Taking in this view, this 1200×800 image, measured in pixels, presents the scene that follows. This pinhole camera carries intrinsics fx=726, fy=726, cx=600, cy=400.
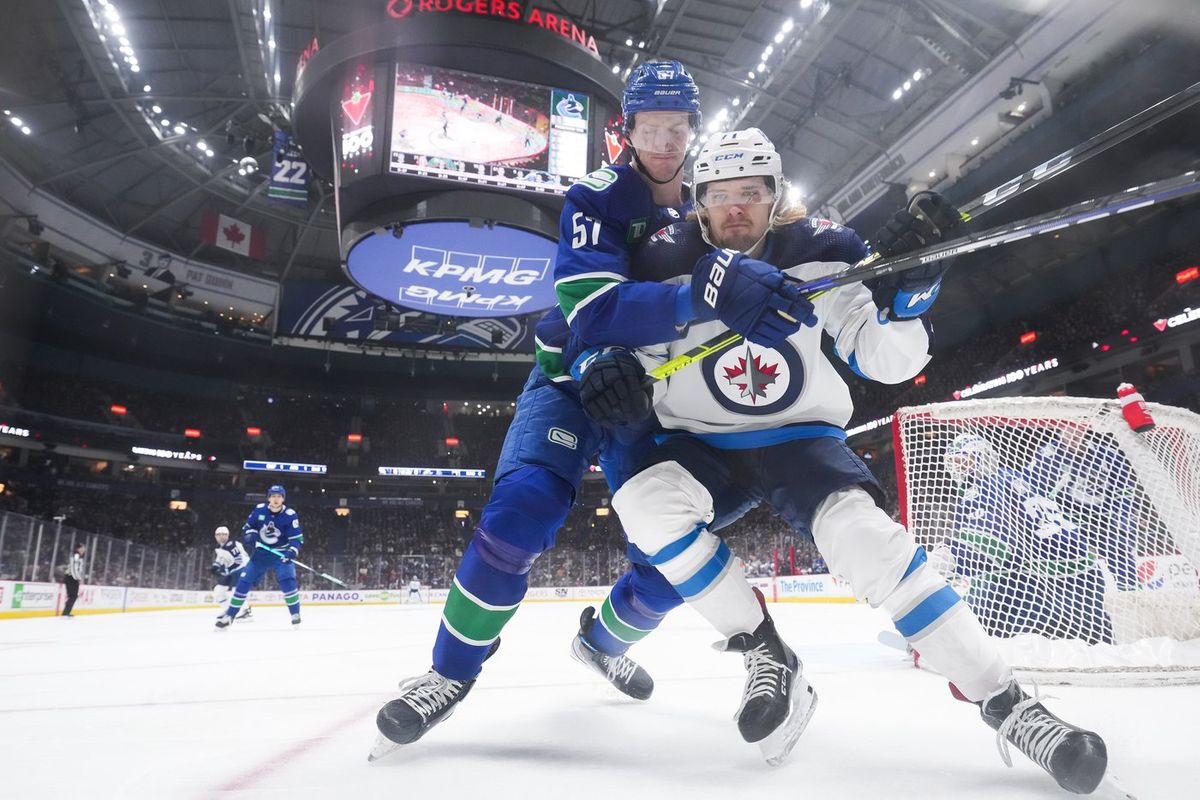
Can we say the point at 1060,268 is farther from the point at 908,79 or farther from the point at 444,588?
the point at 444,588

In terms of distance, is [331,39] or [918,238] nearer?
[918,238]

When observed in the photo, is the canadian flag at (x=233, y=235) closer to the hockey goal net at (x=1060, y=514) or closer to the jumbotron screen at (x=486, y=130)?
the jumbotron screen at (x=486, y=130)

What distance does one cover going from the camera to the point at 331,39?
41.8 feet

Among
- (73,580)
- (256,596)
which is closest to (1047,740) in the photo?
(73,580)

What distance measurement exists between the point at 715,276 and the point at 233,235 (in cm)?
1830

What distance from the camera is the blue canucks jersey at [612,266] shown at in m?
1.55

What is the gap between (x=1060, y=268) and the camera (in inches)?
643

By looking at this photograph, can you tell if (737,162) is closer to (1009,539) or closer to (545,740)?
(545,740)

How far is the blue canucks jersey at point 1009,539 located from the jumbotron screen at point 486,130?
5.67 metres

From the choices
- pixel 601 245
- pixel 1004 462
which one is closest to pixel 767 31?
pixel 1004 462

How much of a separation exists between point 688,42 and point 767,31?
4.40 ft

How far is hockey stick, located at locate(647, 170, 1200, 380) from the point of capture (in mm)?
1189

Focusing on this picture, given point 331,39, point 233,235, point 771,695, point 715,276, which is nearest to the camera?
Result: point 771,695

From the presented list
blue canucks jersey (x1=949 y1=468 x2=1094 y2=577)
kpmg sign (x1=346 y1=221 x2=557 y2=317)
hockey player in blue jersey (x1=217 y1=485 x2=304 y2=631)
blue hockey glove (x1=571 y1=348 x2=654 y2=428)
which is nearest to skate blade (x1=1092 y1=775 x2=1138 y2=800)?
blue hockey glove (x1=571 y1=348 x2=654 y2=428)
